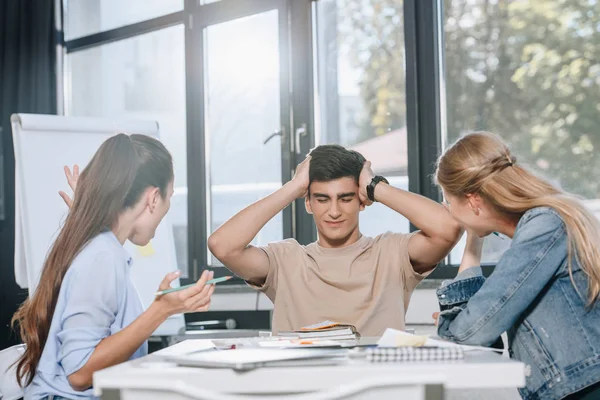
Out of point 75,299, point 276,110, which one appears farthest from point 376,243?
point 276,110

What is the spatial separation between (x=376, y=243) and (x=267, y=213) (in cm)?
35

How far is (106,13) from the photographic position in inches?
196

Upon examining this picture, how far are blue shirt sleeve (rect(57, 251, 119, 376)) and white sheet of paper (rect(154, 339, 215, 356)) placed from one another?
0.15 metres

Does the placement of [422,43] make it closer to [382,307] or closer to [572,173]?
[572,173]

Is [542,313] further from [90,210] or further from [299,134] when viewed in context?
[299,134]

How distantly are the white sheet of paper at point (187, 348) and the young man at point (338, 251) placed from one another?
0.59 metres

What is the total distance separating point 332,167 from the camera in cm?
237

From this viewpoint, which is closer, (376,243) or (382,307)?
(382,307)

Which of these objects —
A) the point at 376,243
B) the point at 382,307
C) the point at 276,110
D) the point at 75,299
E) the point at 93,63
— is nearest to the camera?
the point at 75,299

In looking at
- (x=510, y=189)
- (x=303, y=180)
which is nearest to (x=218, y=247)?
(x=303, y=180)

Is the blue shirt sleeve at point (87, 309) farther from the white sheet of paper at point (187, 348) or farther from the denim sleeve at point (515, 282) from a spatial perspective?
the denim sleeve at point (515, 282)

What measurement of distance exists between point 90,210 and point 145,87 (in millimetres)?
3153

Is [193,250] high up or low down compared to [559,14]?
down

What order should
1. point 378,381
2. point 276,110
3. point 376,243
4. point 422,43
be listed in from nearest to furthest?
1. point 378,381
2. point 376,243
3. point 422,43
4. point 276,110
